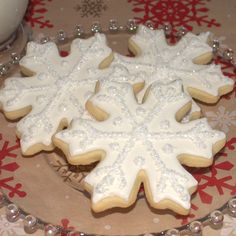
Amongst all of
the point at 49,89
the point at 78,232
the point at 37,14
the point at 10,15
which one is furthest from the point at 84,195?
the point at 37,14

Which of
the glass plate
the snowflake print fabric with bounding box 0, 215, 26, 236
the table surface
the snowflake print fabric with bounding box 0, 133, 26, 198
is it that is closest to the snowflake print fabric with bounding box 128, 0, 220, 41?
the table surface

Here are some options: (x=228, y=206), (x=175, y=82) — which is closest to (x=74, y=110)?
(x=175, y=82)

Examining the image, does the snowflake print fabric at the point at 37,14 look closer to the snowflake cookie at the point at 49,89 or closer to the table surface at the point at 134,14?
the table surface at the point at 134,14

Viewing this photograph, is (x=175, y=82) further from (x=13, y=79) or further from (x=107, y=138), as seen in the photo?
(x=13, y=79)

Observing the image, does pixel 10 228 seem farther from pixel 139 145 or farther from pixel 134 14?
pixel 134 14

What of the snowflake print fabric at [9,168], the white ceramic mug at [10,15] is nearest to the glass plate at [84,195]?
the snowflake print fabric at [9,168]

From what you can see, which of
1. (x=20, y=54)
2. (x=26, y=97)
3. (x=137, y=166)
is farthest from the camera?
(x=20, y=54)
